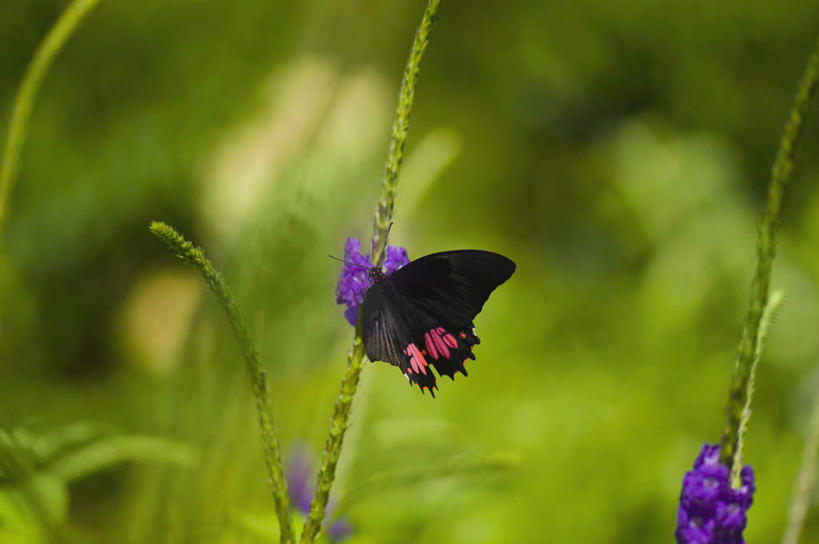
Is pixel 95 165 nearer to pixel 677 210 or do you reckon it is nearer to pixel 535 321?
pixel 535 321

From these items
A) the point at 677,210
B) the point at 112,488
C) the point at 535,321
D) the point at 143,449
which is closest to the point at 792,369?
the point at 677,210

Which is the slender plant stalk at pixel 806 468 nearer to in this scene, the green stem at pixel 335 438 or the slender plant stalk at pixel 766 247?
the slender plant stalk at pixel 766 247

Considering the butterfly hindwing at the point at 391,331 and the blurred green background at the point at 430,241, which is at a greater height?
the blurred green background at the point at 430,241

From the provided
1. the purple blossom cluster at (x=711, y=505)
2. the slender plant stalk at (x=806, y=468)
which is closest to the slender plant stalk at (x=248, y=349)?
the purple blossom cluster at (x=711, y=505)

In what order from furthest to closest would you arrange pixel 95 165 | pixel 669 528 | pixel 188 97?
pixel 188 97
pixel 95 165
pixel 669 528

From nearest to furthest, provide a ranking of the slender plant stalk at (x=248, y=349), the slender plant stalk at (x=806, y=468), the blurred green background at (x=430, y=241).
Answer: the slender plant stalk at (x=248, y=349), the slender plant stalk at (x=806, y=468), the blurred green background at (x=430, y=241)

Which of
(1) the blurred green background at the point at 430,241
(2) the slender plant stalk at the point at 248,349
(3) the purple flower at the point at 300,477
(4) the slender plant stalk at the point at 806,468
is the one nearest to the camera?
(2) the slender plant stalk at the point at 248,349

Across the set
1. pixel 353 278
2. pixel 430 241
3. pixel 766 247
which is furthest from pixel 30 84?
pixel 430 241
